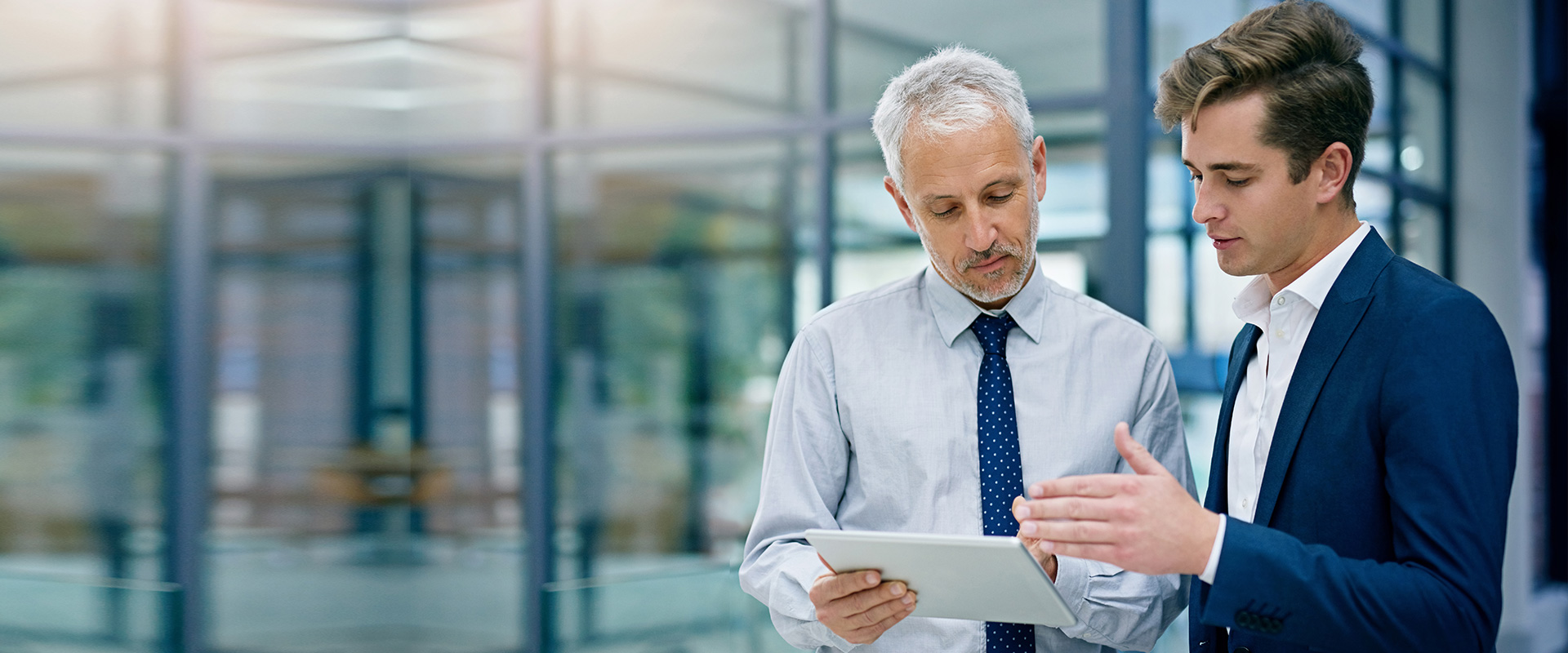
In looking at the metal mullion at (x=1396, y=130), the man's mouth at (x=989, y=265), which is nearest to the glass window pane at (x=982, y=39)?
the man's mouth at (x=989, y=265)

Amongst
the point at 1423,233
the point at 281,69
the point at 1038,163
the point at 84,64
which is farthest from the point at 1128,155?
A: the point at 84,64

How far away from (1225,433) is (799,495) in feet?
2.27

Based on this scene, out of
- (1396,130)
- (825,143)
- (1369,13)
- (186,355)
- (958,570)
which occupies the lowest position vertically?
Answer: (958,570)

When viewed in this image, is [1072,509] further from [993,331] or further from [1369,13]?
[1369,13]

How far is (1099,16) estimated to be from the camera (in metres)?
3.42

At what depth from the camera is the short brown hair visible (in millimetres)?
1428

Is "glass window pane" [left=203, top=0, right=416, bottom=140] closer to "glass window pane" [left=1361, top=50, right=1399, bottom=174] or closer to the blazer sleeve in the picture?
the blazer sleeve

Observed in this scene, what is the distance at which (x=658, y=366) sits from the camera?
4.80 m

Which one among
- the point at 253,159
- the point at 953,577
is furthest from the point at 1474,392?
the point at 253,159

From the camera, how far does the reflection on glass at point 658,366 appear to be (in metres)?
4.57

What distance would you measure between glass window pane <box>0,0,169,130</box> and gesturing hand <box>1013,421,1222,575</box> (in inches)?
196

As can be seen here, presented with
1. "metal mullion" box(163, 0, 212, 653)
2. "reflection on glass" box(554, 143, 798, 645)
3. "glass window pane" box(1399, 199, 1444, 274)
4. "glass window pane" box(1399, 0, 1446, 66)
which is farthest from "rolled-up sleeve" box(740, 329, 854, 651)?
"glass window pane" box(1399, 0, 1446, 66)

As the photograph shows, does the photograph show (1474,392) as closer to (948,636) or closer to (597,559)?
(948,636)

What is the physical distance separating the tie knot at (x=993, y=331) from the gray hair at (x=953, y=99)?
0.30 meters
